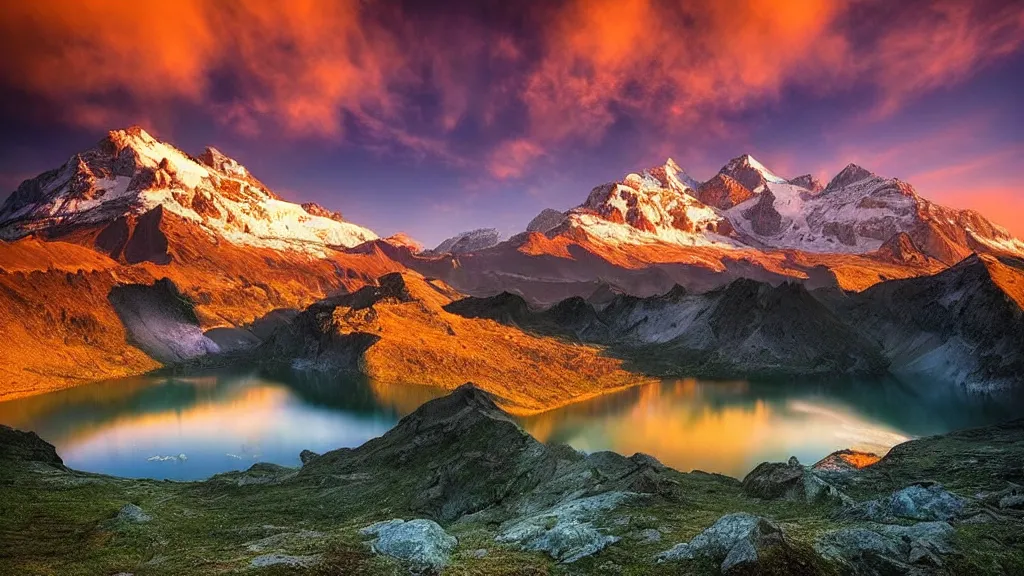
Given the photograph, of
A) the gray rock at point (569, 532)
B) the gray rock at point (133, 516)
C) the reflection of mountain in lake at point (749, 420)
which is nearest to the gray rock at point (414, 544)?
the gray rock at point (569, 532)

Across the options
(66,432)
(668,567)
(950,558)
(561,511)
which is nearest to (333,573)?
(668,567)

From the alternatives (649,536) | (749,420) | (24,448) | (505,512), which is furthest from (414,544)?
(749,420)

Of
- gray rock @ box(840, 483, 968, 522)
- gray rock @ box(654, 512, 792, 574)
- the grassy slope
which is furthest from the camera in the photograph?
gray rock @ box(840, 483, 968, 522)

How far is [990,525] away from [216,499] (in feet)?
235

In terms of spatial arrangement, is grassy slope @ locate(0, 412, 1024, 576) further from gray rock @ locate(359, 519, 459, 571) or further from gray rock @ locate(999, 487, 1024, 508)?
gray rock @ locate(999, 487, 1024, 508)

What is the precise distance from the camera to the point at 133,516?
170 ft

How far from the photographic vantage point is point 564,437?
124250 mm

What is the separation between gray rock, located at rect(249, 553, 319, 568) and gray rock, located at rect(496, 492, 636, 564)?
12026 millimetres

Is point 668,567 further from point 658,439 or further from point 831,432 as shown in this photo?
point 831,432

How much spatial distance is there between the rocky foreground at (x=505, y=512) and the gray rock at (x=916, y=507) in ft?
0.32

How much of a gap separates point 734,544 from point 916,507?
714 inches

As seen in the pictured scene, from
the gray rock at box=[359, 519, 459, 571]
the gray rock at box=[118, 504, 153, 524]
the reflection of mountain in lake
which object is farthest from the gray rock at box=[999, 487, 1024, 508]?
the gray rock at box=[118, 504, 153, 524]

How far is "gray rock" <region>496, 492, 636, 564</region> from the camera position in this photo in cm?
2993

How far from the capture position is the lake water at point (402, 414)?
11406 cm
